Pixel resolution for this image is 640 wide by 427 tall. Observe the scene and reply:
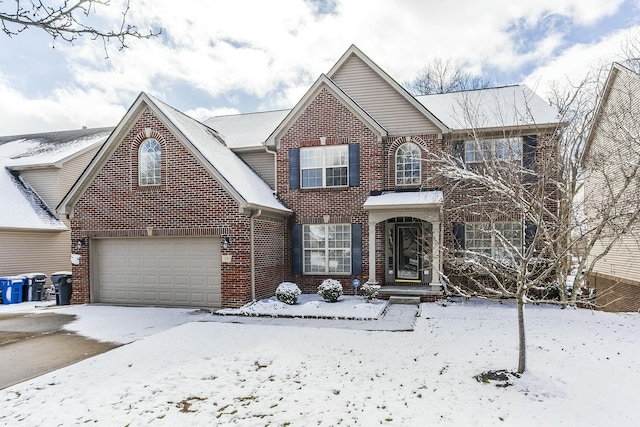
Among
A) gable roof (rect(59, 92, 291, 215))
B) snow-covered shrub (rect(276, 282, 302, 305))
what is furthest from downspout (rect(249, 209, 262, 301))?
snow-covered shrub (rect(276, 282, 302, 305))

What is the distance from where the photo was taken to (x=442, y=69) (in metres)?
28.2

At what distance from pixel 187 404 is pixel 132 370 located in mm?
1786

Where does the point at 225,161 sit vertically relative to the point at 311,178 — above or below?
above

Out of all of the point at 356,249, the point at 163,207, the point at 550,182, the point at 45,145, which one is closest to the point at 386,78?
the point at 356,249

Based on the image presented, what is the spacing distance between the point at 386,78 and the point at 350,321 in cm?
898

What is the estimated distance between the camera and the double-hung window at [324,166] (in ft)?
44.7

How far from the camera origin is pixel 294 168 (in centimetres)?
1394

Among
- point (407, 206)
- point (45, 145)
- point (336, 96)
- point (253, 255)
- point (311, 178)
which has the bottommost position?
point (253, 255)

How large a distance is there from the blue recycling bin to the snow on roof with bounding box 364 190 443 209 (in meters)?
13.0

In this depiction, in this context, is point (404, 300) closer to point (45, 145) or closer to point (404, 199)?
point (404, 199)

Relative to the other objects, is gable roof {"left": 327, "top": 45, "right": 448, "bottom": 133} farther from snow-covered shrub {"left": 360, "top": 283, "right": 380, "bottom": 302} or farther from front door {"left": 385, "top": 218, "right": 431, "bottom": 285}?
snow-covered shrub {"left": 360, "top": 283, "right": 380, "bottom": 302}

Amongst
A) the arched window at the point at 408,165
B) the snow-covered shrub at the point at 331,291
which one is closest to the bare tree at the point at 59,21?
the snow-covered shrub at the point at 331,291

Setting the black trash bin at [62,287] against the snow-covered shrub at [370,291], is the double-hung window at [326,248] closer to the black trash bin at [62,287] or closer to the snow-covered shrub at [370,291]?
the snow-covered shrub at [370,291]

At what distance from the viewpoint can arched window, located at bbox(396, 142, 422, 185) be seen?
13445 millimetres
